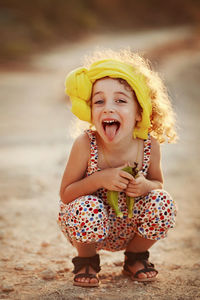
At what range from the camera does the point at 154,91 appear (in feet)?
7.36

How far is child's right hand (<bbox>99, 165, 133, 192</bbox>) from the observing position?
2.02 metres

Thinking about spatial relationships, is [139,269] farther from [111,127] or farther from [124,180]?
[111,127]

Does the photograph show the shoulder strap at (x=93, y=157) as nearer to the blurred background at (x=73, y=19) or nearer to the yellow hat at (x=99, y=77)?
the yellow hat at (x=99, y=77)

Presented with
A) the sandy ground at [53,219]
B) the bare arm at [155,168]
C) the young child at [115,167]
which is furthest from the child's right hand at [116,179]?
the sandy ground at [53,219]

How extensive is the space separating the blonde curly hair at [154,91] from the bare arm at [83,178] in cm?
42

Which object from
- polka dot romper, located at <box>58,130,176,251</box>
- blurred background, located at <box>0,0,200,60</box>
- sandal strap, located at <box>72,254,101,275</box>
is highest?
blurred background, located at <box>0,0,200,60</box>

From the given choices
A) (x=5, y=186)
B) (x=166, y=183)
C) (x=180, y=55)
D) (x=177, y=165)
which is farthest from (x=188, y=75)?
(x=5, y=186)

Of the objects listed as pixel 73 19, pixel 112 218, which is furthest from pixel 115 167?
pixel 73 19

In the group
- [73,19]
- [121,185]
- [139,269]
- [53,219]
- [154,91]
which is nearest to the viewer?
[121,185]

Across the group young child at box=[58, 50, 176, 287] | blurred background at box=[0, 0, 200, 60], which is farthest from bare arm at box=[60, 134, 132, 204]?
blurred background at box=[0, 0, 200, 60]

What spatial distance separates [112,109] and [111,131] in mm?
110

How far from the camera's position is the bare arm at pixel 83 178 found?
203 centimetres

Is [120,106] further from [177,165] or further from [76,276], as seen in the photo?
[177,165]

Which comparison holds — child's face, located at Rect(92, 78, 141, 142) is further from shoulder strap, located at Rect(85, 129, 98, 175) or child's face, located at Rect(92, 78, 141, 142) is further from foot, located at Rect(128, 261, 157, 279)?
foot, located at Rect(128, 261, 157, 279)
